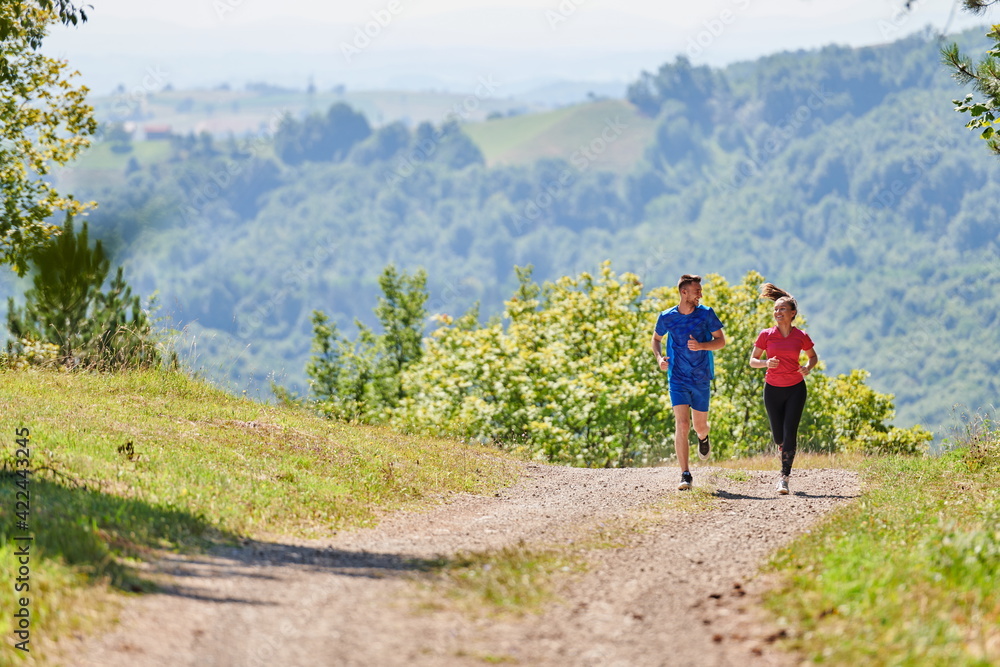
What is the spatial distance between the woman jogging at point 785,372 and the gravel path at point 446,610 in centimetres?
168

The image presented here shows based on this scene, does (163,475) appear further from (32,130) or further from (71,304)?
(32,130)

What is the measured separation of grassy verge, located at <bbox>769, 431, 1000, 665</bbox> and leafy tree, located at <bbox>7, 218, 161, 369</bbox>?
12.3 metres

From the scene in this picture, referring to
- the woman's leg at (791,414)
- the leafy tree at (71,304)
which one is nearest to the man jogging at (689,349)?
the woman's leg at (791,414)

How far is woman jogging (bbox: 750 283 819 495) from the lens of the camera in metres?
10.2

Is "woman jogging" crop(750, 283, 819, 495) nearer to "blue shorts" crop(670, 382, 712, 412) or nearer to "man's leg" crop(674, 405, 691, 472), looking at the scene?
"blue shorts" crop(670, 382, 712, 412)

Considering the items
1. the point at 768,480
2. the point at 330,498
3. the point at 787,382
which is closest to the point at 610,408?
the point at 768,480

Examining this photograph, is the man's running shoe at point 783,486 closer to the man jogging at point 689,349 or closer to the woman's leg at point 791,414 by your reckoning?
the woman's leg at point 791,414

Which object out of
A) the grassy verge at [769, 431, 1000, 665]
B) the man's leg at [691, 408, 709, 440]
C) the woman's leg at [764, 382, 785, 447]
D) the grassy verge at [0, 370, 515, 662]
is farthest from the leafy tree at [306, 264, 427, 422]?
the grassy verge at [769, 431, 1000, 665]

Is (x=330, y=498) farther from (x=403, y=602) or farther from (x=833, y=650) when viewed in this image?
(x=833, y=650)

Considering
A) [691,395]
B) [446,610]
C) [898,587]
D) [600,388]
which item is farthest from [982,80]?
[600,388]

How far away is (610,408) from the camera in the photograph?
24.8 m

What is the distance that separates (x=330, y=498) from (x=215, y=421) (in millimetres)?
3339

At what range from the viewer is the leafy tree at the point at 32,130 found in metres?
15.4

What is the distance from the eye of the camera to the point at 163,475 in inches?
332
